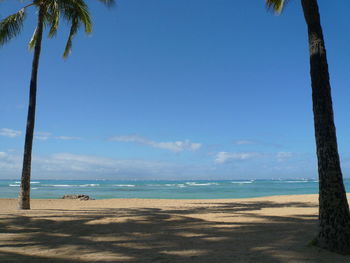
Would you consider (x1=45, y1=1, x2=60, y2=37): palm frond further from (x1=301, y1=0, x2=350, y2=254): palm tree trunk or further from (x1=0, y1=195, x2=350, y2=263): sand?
(x1=301, y1=0, x2=350, y2=254): palm tree trunk

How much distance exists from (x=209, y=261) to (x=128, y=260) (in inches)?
48.3

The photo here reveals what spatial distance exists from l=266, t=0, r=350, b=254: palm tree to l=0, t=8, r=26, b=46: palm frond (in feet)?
36.5

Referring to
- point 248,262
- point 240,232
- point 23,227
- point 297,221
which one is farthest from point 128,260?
point 297,221

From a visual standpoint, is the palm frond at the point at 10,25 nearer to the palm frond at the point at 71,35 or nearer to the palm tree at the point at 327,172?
the palm frond at the point at 71,35

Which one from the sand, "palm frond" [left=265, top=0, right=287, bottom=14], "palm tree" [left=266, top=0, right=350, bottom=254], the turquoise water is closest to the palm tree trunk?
"palm tree" [left=266, top=0, right=350, bottom=254]

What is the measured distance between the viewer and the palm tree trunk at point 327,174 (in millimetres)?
4805

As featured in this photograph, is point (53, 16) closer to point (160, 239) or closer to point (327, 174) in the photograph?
point (160, 239)

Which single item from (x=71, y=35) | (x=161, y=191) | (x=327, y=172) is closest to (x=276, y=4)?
(x=327, y=172)

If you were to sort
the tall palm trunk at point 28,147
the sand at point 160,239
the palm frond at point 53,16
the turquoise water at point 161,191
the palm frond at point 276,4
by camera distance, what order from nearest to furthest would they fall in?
1. the sand at point 160,239
2. the palm frond at point 276,4
3. the tall palm trunk at point 28,147
4. the palm frond at point 53,16
5. the turquoise water at point 161,191

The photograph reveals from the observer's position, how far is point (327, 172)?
4.93 meters

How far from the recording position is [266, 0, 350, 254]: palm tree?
15.8ft

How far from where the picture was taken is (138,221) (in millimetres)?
8195

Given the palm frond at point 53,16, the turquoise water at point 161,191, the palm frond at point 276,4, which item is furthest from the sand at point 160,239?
the turquoise water at point 161,191

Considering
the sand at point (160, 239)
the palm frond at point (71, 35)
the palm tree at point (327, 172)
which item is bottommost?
the sand at point (160, 239)
